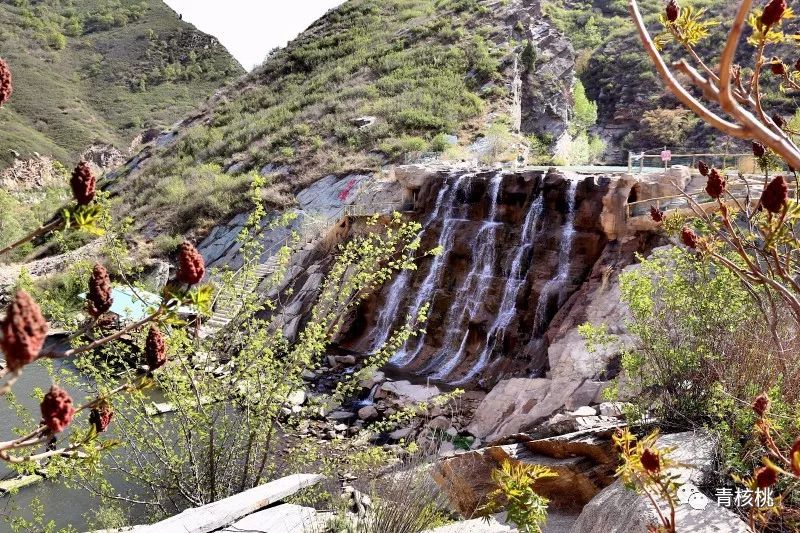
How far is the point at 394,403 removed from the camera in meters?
10.7

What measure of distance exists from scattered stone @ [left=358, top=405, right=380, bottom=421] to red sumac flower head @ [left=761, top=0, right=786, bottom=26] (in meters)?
9.28

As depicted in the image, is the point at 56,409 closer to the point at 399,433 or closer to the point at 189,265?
the point at 189,265

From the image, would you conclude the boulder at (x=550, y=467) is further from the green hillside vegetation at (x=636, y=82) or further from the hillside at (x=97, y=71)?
the hillside at (x=97, y=71)

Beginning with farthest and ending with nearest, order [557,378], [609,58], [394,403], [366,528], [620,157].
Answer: [609,58] → [620,157] → [394,403] → [557,378] → [366,528]

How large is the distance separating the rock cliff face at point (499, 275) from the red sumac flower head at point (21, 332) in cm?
973

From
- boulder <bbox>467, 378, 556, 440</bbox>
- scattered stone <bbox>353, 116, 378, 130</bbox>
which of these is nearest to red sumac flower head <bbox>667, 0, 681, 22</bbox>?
boulder <bbox>467, 378, 556, 440</bbox>

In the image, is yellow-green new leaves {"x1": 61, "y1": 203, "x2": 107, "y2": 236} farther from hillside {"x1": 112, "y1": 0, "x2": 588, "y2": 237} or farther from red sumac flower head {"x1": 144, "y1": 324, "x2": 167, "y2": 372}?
hillside {"x1": 112, "y1": 0, "x2": 588, "y2": 237}

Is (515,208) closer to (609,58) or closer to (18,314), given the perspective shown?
(18,314)

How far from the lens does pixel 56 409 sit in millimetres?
1415

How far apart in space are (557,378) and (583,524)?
5131 millimetres

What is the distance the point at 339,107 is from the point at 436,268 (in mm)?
A: 13375

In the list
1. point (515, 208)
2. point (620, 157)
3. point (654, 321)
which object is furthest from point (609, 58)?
point (654, 321)

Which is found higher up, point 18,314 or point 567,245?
point 18,314

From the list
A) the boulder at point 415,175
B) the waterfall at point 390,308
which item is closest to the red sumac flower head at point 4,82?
the waterfall at point 390,308
